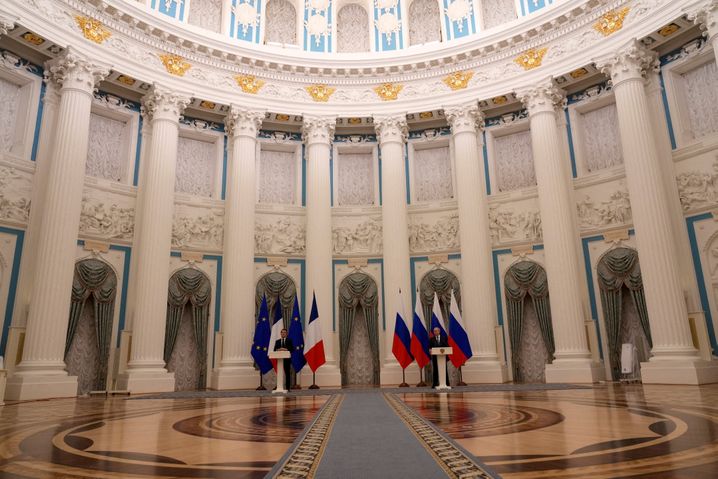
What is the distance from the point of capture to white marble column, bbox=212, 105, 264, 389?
46.1 feet

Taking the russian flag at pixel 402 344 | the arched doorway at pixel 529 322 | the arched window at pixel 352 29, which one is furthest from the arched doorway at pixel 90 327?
the arched doorway at pixel 529 322

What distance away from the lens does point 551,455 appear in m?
3.37

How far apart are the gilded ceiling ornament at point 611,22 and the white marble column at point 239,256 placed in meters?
10.1

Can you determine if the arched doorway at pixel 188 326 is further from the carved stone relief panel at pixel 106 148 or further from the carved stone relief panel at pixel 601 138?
the carved stone relief panel at pixel 601 138

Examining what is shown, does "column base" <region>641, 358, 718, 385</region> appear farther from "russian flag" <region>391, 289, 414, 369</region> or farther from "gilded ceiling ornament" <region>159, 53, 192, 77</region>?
"gilded ceiling ornament" <region>159, 53, 192, 77</region>

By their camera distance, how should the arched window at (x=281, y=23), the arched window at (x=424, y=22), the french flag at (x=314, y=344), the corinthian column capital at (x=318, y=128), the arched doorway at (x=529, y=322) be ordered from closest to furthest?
the french flag at (x=314, y=344) < the arched doorway at (x=529, y=322) < the corinthian column capital at (x=318, y=128) < the arched window at (x=281, y=23) < the arched window at (x=424, y=22)

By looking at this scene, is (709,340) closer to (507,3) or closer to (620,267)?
(620,267)

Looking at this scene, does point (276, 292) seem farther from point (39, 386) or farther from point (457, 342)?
point (39, 386)

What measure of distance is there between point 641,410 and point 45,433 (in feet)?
20.9

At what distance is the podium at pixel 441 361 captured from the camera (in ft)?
36.9

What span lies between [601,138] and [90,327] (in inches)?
606

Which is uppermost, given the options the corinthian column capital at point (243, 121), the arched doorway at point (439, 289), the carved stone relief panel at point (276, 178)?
the corinthian column capital at point (243, 121)

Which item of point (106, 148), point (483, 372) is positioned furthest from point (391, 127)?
point (106, 148)

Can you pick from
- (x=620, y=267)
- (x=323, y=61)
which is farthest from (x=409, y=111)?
(x=620, y=267)
